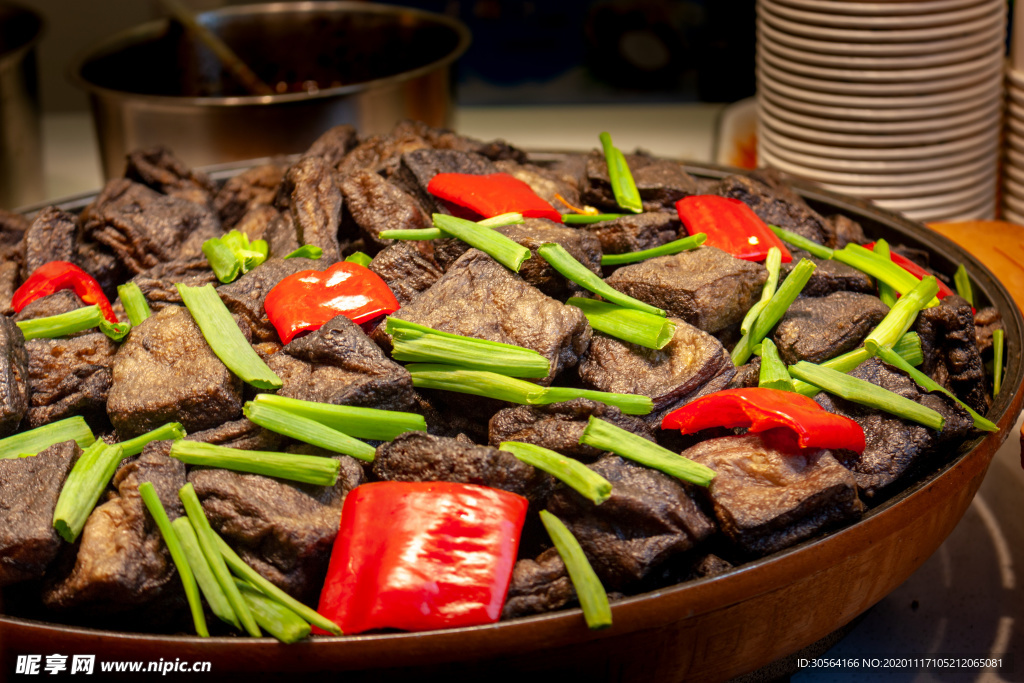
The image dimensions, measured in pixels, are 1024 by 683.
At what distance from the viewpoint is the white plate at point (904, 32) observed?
2.57 m

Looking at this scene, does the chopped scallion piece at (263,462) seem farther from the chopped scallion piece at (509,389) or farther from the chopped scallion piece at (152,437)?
the chopped scallion piece at (509,389)

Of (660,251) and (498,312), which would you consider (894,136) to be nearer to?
(660,251)

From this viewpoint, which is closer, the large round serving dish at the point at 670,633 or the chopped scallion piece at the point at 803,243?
the large round serving dish at the point at 670,633

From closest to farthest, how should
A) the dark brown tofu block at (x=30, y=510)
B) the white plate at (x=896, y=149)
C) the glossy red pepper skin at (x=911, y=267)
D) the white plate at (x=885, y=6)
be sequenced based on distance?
the dark brown tofu block at (x=30, y=510) < the glossy red pepper skin at (x=911, y=267) < the white plate at (x=885, y=6) < the white plate at (x=896, y=149)

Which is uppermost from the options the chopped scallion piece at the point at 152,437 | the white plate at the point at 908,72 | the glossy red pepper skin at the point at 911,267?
the white plate at the point at 908,72

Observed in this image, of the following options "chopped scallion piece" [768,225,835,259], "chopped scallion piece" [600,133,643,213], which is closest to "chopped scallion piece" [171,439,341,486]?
"chopped scallion piece" [600,133,643,213]

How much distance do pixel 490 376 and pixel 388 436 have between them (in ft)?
0.59

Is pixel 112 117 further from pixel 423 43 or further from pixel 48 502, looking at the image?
pixel 48 502

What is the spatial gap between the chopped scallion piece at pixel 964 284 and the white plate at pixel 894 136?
1.07m

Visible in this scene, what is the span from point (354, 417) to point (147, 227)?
0.77 meters

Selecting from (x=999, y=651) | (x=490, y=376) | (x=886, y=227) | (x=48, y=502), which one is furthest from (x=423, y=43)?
(x=999, y=651)

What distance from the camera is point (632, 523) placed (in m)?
1.20

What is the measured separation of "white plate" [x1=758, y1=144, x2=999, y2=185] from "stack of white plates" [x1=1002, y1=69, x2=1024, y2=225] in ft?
0.20

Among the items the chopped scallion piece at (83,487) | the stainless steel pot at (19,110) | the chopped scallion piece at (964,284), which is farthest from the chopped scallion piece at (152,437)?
the stainless steel pot at (19,110)
